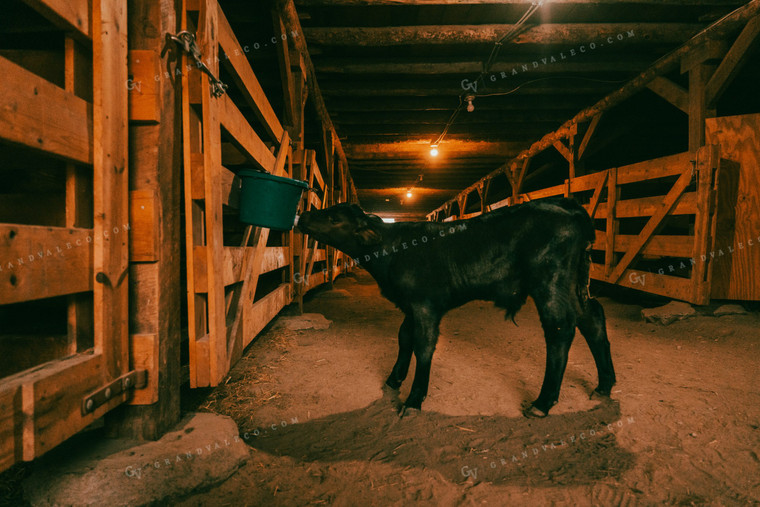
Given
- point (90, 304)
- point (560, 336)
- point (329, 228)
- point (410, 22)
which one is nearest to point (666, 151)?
point (410, 22)

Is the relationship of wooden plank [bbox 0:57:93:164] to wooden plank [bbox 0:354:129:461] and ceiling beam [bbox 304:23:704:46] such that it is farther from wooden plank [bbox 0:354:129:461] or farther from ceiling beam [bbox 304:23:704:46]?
ceiling beam [bbox 304:23:704:46]

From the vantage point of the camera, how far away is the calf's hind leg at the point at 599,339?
9.66ft

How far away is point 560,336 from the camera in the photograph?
2.69 metres

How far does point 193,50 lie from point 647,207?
20.8 feet

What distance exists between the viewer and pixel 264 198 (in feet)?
8.68

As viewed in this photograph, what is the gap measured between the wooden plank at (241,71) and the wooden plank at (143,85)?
806 millimetres

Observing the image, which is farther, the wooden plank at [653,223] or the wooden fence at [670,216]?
the wooden plank at [653,223]

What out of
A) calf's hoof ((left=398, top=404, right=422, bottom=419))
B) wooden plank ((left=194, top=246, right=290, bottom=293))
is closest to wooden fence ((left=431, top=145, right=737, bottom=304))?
calf's hoof ((left=398, top=404, right=422, bottom=419))

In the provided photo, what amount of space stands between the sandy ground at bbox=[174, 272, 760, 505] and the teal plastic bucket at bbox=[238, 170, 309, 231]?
144 centimetres

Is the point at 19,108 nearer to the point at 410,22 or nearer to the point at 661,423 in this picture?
the point at 661,423

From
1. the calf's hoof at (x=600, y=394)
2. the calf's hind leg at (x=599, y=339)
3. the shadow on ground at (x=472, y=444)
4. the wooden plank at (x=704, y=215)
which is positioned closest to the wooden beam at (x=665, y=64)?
the wooden plank at (x=704, y=215)

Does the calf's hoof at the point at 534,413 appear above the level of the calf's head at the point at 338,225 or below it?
below

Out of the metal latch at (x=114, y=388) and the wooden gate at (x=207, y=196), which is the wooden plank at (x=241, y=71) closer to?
the wooden gate at (x=207, y=196)

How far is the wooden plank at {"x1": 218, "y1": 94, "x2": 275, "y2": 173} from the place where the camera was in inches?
99.1
